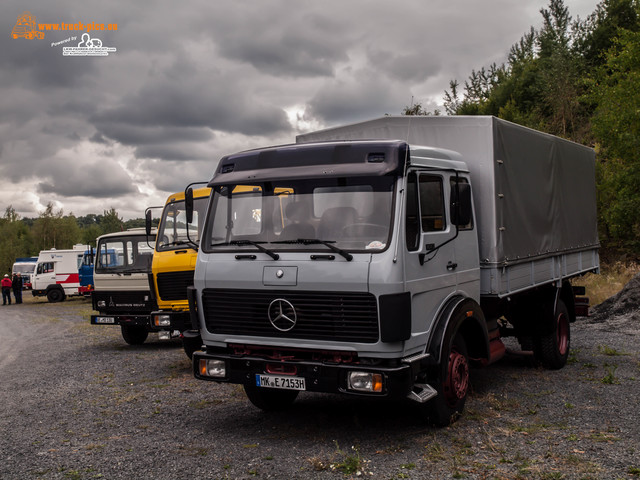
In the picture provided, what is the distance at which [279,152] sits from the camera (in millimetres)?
6113

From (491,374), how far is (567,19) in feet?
188

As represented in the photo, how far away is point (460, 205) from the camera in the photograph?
6.25 meters

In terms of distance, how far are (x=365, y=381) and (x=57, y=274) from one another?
33.5 m

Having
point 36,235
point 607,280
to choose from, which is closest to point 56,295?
point 607,280

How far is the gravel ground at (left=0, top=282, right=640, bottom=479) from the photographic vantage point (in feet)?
17.2

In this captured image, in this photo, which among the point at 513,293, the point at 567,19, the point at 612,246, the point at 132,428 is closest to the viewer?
the point at 132,428

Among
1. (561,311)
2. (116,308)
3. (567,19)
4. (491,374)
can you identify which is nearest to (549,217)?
(561,311)

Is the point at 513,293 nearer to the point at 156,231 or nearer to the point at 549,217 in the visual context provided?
the point at 549,217

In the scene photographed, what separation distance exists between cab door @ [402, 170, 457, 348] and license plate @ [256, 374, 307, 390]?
104 centimetres

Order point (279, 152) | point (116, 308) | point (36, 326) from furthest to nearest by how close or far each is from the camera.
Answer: point (36, 326) → point (116, 308) → point (279, 152)

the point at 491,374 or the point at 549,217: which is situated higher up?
the point at 549,217

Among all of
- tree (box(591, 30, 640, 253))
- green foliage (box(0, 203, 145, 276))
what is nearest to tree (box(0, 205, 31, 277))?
green foliage (box(0, 203, 145, 276))

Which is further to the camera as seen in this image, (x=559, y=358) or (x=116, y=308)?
(x=116, y=308)

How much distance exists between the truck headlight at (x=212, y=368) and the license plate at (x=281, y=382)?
396 mm
